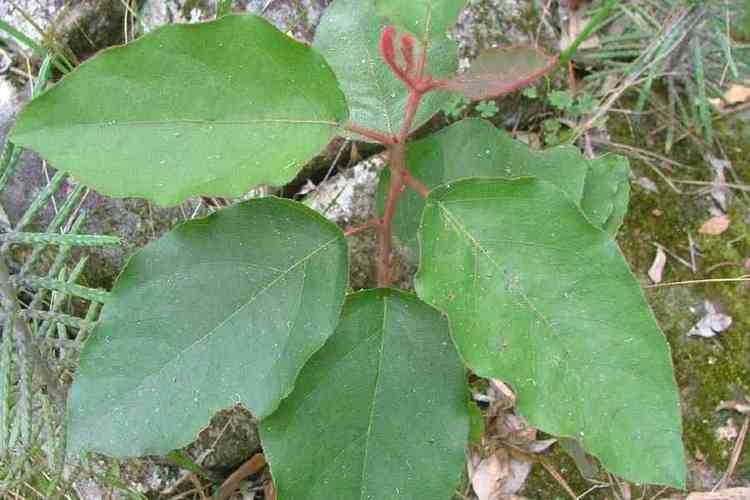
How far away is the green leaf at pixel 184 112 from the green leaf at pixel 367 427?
0.33 m

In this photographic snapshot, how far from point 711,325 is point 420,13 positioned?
121 centimetres

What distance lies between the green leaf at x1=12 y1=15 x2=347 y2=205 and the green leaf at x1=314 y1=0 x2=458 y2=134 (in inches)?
10.1

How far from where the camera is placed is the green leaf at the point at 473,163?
125 cm

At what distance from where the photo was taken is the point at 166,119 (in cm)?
99

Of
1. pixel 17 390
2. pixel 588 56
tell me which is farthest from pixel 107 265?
pixel 588 56

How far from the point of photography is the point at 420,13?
3.18 ft

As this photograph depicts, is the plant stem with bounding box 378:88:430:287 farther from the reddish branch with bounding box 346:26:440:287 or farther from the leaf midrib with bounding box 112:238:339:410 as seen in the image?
the leaf midrib with bounding box 112:238:339:410

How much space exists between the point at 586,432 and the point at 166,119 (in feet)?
2.38

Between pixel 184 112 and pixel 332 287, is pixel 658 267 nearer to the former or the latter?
pixel 332 287

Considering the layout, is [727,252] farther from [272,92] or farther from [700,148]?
[272,92]

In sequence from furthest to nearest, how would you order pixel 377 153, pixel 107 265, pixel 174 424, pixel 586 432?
1. pixel 377 153
2. pixel 107 265
3. pixel 174 424
4. pixel 586 432

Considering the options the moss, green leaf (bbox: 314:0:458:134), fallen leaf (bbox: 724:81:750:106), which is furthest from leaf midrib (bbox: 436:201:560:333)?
fallen leaf (bbox: 724:81:750:106)

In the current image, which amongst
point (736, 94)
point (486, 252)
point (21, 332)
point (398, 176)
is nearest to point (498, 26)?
point (736, 94)

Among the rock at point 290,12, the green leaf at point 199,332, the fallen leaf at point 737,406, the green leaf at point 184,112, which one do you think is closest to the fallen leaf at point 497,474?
the fallen leaf at point 737,406
